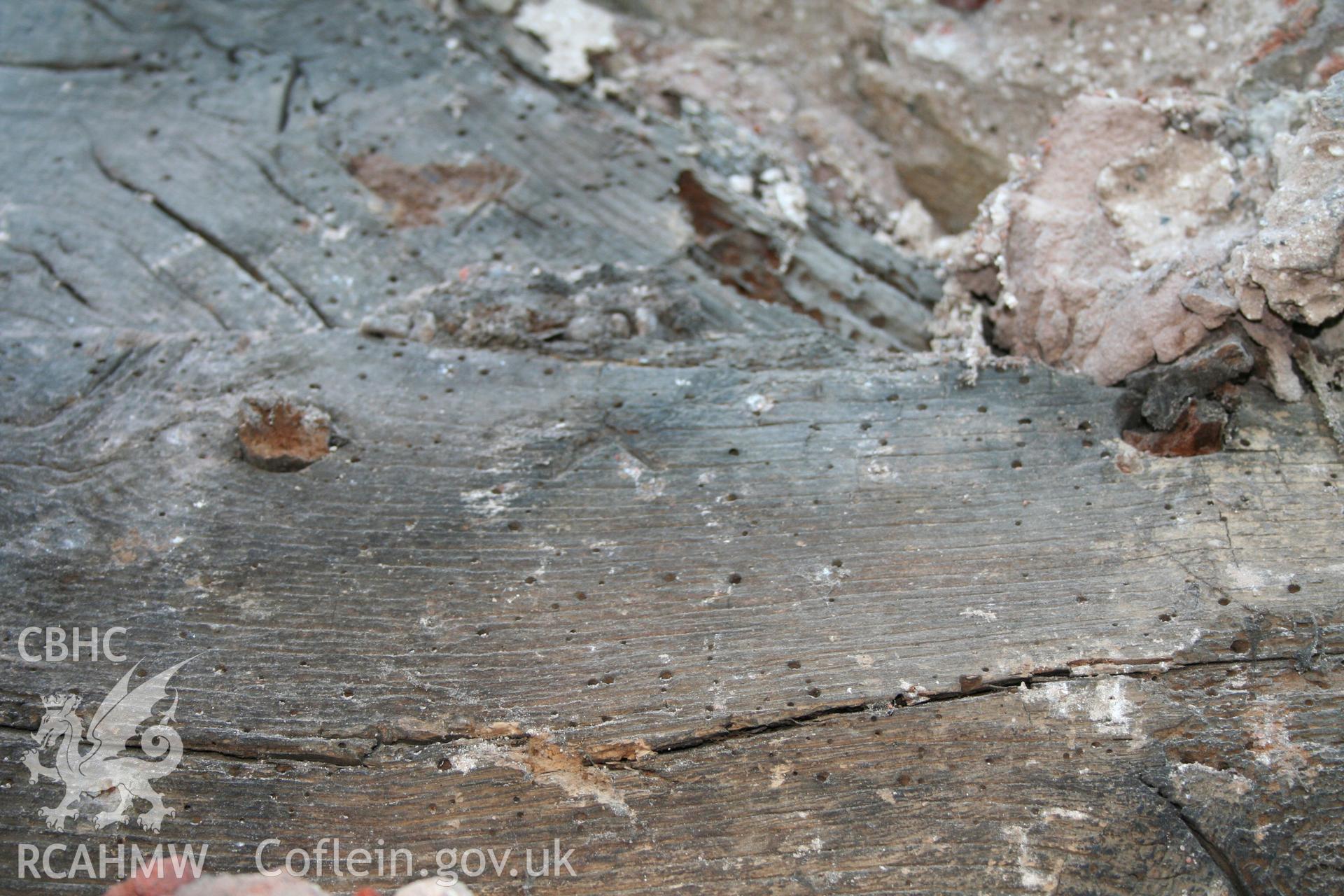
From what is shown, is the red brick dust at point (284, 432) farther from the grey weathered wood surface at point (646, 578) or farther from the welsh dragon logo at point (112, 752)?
the welsh dragon logo at point (112, 752)

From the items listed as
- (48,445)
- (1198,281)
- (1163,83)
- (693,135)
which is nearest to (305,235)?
(48,445)

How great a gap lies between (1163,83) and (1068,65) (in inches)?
12.2

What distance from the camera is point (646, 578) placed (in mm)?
2242

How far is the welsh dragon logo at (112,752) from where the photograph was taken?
2008mm

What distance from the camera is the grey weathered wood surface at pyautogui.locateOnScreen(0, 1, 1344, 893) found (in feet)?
6.49

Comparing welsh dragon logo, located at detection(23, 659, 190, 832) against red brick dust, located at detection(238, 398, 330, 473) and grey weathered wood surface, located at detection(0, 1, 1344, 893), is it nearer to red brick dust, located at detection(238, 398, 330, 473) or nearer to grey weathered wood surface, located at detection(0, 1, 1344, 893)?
grey weathered wood surface, located at detection(0, 1, 1344, 893)

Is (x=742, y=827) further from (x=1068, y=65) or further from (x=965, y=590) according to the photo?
(x=1068, y=65)

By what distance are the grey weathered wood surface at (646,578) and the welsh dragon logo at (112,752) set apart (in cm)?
3

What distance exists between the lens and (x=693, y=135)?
3244 mm

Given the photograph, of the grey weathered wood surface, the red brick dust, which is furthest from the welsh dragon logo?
the red brick dust

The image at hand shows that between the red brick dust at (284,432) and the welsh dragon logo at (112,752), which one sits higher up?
the red brick dust at (284,432)

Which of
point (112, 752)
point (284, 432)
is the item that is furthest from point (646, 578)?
point (112, 752)

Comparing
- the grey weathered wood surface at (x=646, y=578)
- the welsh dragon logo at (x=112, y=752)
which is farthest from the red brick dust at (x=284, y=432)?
the welsh dragon logo at (x=112, y=752)

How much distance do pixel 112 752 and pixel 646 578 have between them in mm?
1173
